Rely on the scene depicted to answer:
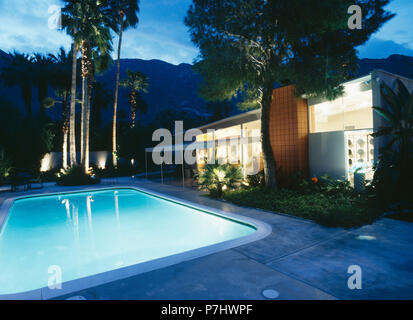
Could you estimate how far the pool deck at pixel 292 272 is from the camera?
3119mm

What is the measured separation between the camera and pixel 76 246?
21.1 feet

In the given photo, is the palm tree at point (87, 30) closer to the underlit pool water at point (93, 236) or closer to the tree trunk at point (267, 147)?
the underlit pool water at point (93, 236)

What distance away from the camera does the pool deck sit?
3119 millimetres

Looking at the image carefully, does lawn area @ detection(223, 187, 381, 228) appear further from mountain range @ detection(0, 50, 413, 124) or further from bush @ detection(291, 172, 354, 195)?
mountain range @ detection(0, 50, 413, 124)

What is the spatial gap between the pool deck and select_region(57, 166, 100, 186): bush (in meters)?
14.4

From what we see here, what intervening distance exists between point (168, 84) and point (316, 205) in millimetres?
121353

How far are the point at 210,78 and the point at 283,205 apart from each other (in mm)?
5443

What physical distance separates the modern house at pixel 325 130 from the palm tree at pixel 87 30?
1098 cm

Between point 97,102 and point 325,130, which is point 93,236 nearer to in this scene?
point 325,130

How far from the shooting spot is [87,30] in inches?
613

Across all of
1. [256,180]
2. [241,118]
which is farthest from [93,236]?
[241,118]

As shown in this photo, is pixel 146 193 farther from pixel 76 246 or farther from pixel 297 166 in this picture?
pixel 297 166

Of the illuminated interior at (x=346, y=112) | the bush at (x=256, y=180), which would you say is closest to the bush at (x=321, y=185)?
the bush at (x=256, y=180)
